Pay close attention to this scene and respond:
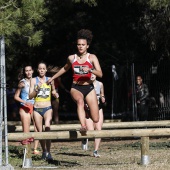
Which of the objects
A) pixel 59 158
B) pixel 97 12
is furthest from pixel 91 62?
pixel 97 12

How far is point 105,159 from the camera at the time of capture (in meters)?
12.6

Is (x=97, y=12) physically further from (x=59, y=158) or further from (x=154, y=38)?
(x=59, y=158)

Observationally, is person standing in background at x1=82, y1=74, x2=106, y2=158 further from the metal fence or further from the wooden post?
the metal fence

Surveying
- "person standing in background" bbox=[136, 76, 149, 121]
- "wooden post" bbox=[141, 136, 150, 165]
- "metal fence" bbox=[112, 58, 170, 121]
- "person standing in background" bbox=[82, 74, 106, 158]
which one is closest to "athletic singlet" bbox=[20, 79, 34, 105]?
"person standing in background" bbox=[82, 74, 106, 158]

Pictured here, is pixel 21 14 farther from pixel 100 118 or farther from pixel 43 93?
pixel 100 118

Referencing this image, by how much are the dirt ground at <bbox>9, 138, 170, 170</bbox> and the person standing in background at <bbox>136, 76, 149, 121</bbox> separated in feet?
10.3

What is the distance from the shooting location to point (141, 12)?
20.8 metres

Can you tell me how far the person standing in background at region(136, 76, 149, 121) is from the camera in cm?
1869

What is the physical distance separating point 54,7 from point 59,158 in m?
9.03

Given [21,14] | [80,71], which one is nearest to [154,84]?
[21,14]

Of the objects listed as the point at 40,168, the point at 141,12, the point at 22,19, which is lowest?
the point at 40,168

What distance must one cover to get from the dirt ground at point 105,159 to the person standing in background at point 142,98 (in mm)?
3153

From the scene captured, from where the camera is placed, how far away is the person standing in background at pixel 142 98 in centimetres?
1869

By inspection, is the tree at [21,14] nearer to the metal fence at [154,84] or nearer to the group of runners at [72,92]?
the group of runners at [72,92]
